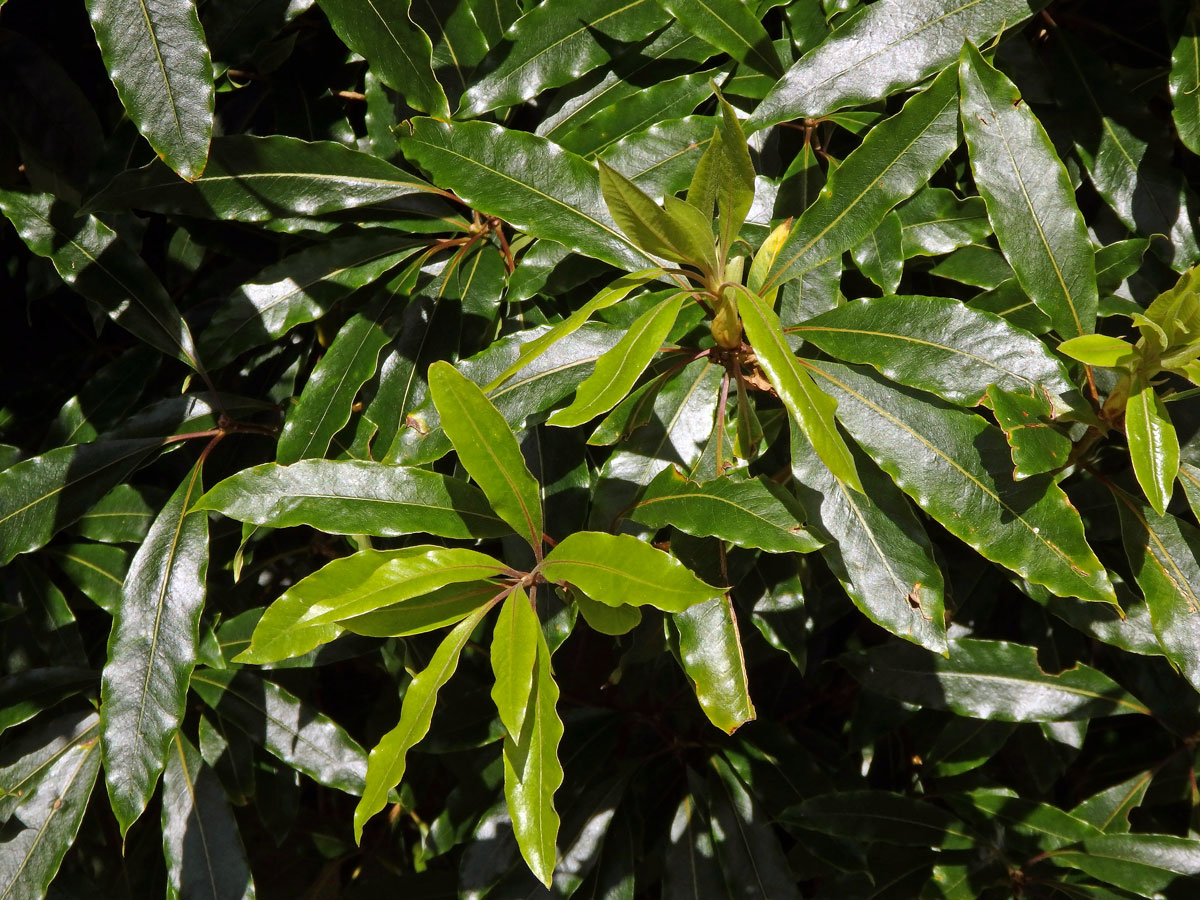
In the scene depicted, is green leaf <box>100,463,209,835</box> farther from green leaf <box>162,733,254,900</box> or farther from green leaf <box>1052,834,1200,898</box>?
green leaf <box>1052,834,1200,898</box>

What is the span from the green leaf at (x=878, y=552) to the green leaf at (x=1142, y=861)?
68cm

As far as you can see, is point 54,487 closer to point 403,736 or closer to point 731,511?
point 403,736

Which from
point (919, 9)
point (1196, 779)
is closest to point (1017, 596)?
point (1196, 779)

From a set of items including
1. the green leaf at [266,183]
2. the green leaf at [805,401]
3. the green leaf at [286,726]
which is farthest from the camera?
the green leaf at [286,726]

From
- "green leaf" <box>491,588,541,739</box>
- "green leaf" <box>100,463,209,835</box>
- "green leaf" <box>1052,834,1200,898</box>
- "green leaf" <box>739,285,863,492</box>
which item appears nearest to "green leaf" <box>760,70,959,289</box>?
"green leaf" <box>739,285,863,492</box>

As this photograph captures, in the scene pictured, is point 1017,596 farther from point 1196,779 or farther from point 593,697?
point 593,697

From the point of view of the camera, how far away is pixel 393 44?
1106 mm

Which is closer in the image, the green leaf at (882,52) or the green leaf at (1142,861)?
the green leaf at (882,52)

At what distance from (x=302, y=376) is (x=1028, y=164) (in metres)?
1.04

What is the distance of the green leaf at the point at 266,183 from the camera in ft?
3.77

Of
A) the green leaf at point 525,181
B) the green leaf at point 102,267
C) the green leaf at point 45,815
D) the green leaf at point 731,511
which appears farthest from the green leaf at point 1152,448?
the green leaf at point 45,815

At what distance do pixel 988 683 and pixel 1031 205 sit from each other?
2.23 ft

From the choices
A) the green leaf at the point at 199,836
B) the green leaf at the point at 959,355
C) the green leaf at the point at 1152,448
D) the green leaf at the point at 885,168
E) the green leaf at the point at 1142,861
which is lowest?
the green leaf at the point at 1142,861

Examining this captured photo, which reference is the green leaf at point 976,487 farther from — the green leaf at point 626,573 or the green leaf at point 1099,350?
the green leaf at point 626,573
